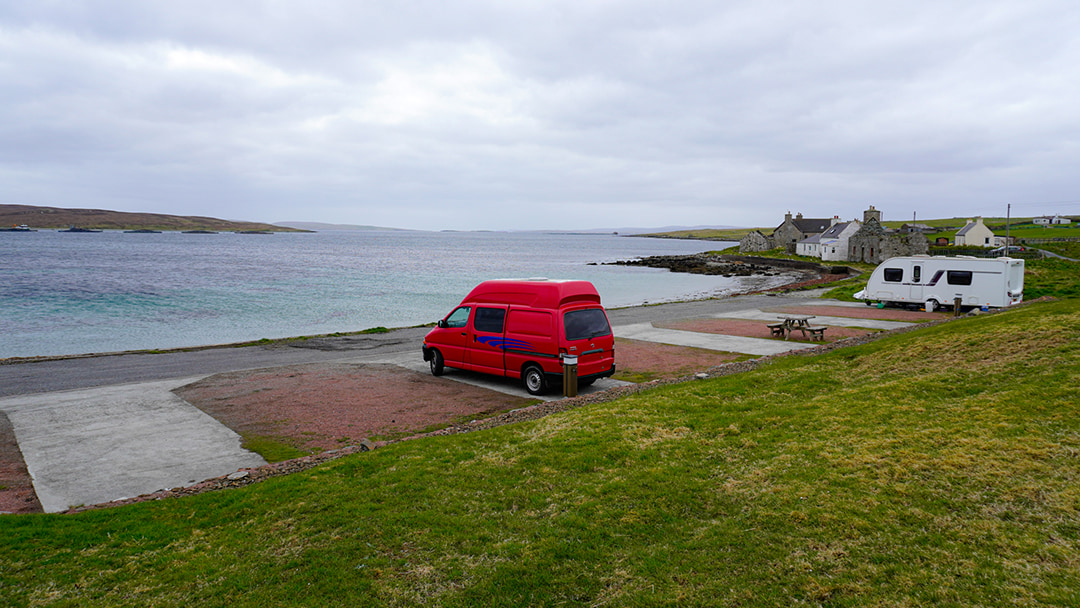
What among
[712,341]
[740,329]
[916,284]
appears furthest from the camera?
[916,284]

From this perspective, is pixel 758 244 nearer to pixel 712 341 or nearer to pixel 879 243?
pixel 879 243

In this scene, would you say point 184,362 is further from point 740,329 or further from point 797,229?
point 797,229

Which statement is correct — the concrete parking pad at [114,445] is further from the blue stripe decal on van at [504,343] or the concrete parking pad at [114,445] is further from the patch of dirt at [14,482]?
the blue stripe decal on van at [504,343]

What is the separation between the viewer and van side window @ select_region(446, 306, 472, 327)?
52.5 feet

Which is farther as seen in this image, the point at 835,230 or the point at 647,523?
the point at 835,230

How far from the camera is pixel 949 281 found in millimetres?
28234

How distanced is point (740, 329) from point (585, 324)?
1229cm

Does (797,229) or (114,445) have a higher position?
(797,229)

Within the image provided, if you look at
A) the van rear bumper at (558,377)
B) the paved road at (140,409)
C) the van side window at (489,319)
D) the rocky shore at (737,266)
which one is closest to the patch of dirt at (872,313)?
the paved road at (140,409)

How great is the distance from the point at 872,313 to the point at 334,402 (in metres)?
25.5

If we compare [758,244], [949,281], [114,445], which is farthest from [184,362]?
[758,244]

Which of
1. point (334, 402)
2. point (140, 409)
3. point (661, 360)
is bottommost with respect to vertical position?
point (140, 409)

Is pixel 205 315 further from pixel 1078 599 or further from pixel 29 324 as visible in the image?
pixel 1078 599

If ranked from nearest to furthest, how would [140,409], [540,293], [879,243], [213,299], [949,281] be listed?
1. [140,409]
2. [540,293]
3. [949,281]
4. [213,299]
5. [879,243]
